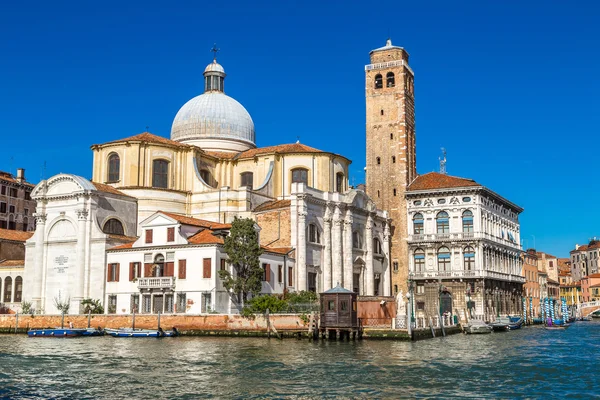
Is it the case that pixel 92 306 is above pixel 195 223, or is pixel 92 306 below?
below

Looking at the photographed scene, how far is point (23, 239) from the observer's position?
180ft

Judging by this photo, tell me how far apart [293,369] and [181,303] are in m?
19.0

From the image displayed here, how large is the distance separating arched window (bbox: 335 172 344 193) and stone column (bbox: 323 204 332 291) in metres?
5.69

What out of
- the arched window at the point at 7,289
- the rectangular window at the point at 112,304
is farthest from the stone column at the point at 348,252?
the arched window at the point at 7,289

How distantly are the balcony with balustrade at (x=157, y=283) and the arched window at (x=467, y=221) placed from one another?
23.5 m

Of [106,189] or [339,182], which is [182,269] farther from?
[339,182]

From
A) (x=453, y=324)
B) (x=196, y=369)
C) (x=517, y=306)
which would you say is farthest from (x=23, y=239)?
(x=517, y=306)

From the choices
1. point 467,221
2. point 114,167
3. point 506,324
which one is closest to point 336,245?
point 467,221

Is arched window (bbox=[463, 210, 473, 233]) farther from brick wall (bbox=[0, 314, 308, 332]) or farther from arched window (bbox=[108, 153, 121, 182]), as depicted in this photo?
arched window (bbox=[108, 153, 121, 182])

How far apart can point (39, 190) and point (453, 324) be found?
27.3 meters

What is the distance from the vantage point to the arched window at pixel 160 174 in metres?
50.8

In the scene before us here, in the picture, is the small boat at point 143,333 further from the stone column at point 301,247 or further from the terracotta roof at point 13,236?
the terracotta roof at point 13,236

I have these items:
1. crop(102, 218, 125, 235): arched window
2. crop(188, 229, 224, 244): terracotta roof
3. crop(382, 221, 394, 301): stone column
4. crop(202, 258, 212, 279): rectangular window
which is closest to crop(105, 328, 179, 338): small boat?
crop(202, 258, 212, 279): rectangular window

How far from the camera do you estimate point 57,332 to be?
38.7 metres
